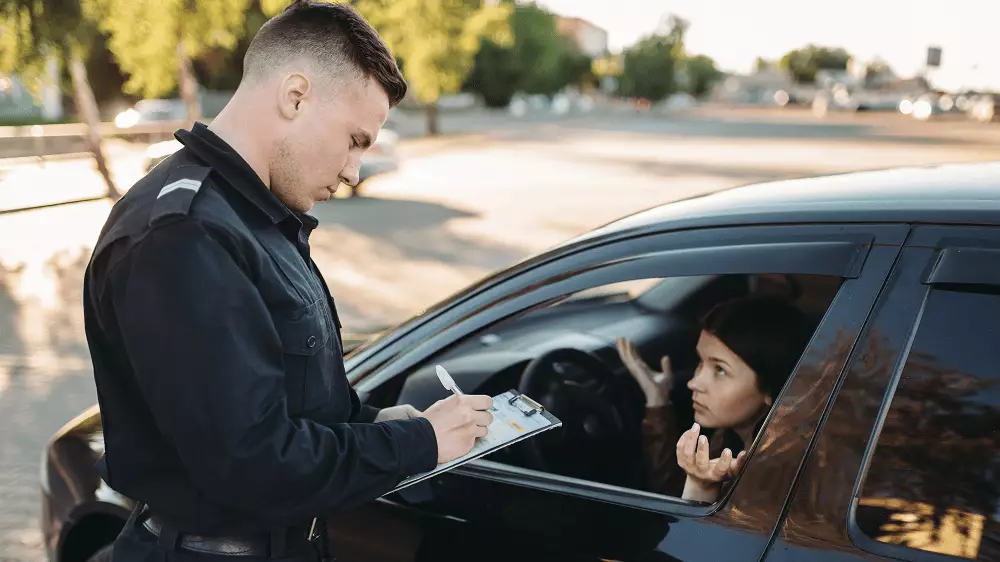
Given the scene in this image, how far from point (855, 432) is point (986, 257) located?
0.34 meters

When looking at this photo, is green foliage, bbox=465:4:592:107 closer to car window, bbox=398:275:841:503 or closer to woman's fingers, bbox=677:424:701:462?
car window, bbox=398:275:841:503

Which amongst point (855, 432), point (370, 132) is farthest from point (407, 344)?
point (855, 432)

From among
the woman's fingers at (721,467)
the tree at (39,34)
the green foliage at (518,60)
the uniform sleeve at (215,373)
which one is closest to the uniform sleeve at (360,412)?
the uniform sleeve at (215,373)

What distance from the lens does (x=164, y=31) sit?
13281 millimetres

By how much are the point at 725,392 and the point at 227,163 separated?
1.27 m

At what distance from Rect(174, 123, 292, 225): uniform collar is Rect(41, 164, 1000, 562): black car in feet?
2.11

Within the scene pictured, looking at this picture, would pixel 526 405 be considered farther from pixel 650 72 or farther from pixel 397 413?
pixel 650 72

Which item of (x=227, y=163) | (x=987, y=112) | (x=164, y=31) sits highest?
(x=164, y=31)

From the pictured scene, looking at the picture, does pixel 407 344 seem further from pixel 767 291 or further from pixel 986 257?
pixel 986 257

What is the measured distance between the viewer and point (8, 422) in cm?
495

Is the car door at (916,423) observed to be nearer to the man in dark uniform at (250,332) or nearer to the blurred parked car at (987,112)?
the man in dark uniform at (250,332)

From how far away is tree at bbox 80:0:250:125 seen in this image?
955cm

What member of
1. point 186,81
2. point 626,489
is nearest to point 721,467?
point 626,489

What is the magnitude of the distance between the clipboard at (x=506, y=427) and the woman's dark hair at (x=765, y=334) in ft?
1.97
